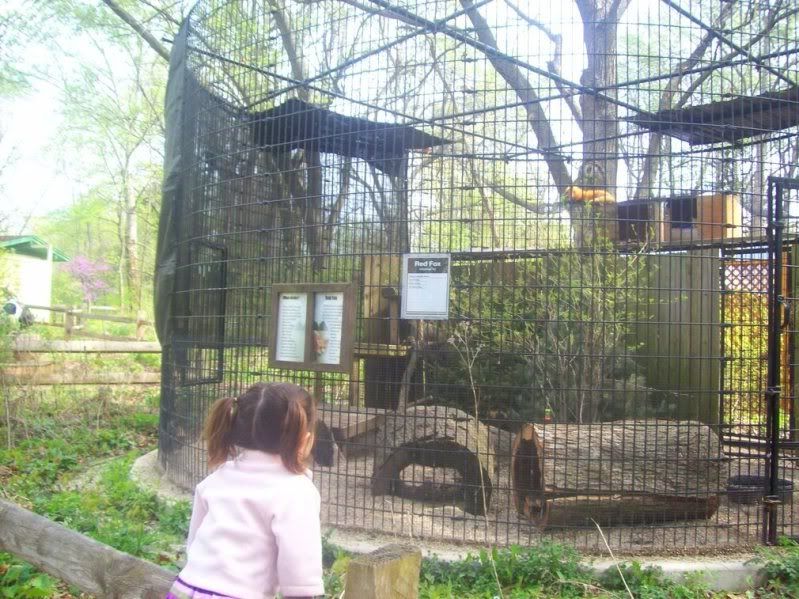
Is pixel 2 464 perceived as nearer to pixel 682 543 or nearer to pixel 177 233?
pixel 177 233

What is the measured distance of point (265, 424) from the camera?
2135 millimetres

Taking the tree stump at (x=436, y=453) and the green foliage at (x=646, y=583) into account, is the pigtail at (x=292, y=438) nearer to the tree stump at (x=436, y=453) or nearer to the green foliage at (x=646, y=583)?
the green foliage at (x=646, y=583)

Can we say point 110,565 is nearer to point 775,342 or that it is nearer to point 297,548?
point 297,548

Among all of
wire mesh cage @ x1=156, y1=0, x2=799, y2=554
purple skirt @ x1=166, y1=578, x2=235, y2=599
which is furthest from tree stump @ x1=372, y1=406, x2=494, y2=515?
purple skirt @ x1=166, y1=578, x2=235, y2=599

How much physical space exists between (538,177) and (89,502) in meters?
4.40

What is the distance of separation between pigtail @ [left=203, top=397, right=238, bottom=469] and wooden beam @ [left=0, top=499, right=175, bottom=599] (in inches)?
33.3

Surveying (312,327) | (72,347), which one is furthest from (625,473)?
(72,347)

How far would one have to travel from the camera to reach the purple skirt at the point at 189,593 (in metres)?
2.04

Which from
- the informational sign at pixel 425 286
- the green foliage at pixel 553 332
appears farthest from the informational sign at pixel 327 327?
the green foliage at pixel 553 332

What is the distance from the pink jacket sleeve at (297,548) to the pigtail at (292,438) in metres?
0.10

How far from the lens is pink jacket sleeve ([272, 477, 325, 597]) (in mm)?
1990

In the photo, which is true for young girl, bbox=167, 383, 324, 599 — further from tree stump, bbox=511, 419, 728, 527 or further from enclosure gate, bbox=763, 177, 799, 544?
enclosure gate, bbox=763, 177, 799, 544

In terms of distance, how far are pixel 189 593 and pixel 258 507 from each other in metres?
0.32

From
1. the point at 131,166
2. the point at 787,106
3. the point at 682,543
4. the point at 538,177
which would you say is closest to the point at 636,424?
the point at 682,543
